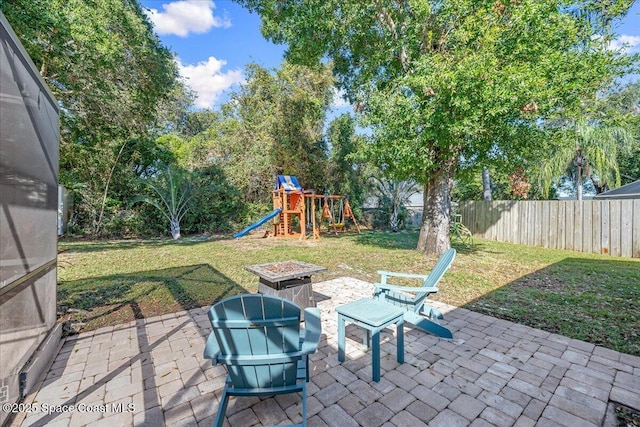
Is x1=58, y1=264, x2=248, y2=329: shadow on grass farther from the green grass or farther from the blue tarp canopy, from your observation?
the blue tarp canopy

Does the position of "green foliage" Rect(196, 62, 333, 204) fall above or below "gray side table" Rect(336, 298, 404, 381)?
above

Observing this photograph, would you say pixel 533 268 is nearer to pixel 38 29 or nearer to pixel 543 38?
pixel 543 38

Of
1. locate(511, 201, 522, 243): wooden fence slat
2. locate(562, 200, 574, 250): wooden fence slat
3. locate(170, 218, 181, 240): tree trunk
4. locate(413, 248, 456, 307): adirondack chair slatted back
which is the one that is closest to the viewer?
locate(413, 248, 456, 307): adirondack chair slatted back

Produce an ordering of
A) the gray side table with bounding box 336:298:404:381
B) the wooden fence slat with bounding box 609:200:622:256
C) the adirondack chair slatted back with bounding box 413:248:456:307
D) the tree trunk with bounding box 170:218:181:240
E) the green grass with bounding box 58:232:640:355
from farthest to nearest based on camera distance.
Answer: the tree trunk with bounding box 170:218:181:240
the wooden fence slat with bounding box 609:200:622:256
the green grass with bounding box 58:232:640:355
the adirondack chair slatted back with bounding box 413:248:456:307
the gray side table with bounding box 336:298:404:381


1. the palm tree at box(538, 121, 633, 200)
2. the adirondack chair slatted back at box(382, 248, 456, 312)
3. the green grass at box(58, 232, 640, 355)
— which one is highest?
the palm tree at box(538, 121, 633, 200)

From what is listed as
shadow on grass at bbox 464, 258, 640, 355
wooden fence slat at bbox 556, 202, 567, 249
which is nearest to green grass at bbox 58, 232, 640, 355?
shadow on grass at bbox 464, 258, 640, 355

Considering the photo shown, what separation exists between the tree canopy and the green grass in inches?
77.6

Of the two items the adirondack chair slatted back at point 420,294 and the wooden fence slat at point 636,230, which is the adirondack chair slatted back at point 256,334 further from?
the wooden fence slat at point 636,230

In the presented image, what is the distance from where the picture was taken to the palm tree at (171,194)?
11570mm

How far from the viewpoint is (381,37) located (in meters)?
7.48

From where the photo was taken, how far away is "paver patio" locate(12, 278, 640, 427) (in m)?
2.00

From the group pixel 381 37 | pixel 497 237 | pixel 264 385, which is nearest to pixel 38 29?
pixel 381 37

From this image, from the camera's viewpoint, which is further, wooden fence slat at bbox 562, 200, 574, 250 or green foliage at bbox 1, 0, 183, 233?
wooden fence slat at bbox 562, 200, 574, 250

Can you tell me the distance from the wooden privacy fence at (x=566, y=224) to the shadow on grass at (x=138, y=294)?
33.8ft
